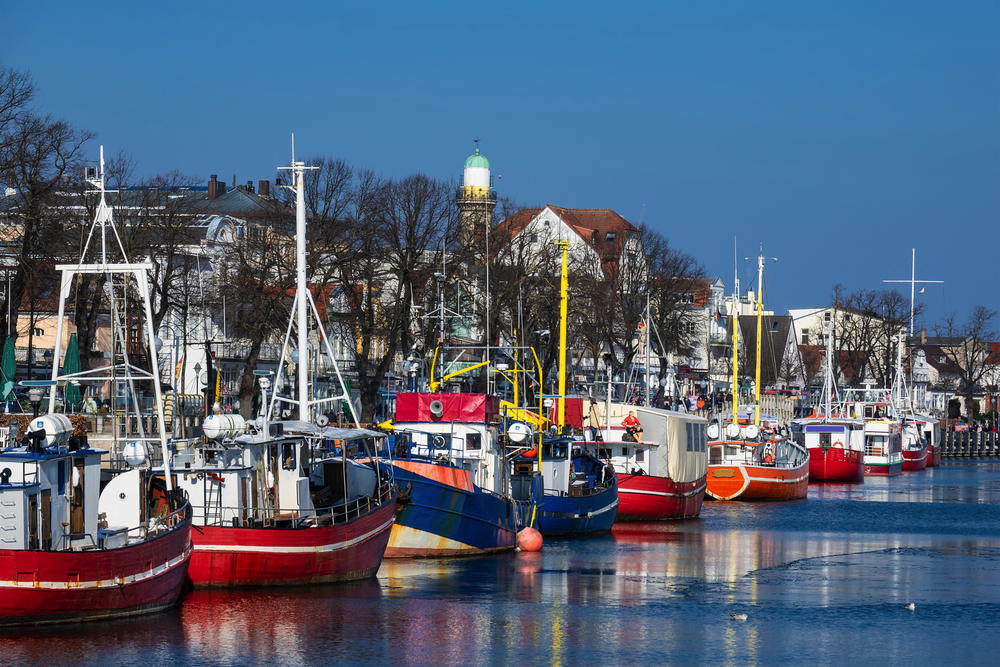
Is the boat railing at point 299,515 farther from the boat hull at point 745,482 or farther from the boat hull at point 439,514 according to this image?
the boat hull at point 745,482

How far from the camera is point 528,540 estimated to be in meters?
43.5

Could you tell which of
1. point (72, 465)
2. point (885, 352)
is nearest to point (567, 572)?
point (72, 465)

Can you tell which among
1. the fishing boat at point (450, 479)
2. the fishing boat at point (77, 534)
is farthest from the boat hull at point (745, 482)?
the fishing boat at point (77, 534)

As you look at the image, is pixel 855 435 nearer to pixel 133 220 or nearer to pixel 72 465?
pixel 133 220

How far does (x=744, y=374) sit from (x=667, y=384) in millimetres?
39973

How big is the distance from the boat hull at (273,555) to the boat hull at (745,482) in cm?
3826

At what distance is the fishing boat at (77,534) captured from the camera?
25.6 meters

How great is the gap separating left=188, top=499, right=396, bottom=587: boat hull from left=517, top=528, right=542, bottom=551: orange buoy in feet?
34.2

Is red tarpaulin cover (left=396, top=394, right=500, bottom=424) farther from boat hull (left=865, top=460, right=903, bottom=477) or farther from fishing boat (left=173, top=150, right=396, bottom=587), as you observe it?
boat hull (left=865, top=460, right=903, bottom=477)

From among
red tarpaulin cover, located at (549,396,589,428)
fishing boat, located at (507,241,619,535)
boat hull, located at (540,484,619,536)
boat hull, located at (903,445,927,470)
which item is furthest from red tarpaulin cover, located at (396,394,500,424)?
boat hull, located at (903,445,927,470)

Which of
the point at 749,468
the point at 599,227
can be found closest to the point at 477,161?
the point at 599,227

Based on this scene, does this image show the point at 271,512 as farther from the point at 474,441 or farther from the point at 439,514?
the point at 474,441

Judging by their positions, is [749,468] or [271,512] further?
[749,468]

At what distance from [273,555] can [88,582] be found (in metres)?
5.76
